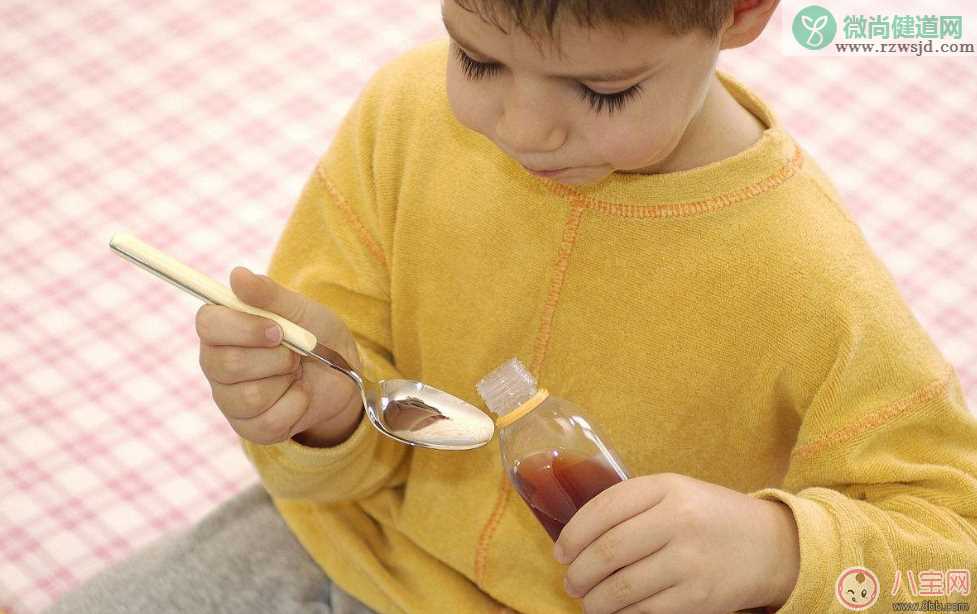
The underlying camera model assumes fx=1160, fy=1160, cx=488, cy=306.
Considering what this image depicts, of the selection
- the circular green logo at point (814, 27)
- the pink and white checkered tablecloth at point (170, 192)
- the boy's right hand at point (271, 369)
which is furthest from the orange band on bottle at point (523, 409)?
the circular green logo at point (814, 27)

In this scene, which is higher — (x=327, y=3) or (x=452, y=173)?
(x=452, y=173)

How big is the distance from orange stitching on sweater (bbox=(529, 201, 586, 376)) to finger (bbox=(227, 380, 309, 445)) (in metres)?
0.15

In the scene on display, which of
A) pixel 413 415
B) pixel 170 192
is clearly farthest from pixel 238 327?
pixel 170 192

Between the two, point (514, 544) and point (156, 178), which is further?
point (156, 178)

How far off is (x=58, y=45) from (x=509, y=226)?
106cm

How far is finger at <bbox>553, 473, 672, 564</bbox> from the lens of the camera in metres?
0.62

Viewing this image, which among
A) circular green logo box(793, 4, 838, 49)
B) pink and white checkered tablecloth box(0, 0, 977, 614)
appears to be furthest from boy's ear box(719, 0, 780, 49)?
circular green logo box(793, 4, 838, 49)

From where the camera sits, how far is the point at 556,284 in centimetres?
71

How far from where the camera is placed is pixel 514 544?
77 cm

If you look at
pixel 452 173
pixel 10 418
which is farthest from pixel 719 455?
pixel 10 418

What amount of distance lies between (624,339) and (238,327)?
234mm

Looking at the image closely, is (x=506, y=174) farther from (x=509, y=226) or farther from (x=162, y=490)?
(x=162, y=490)

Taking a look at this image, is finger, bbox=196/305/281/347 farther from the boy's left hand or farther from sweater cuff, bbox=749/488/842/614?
sweater cuff, bbox=749/488/842/614

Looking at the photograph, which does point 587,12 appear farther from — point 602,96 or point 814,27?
point 814,27
